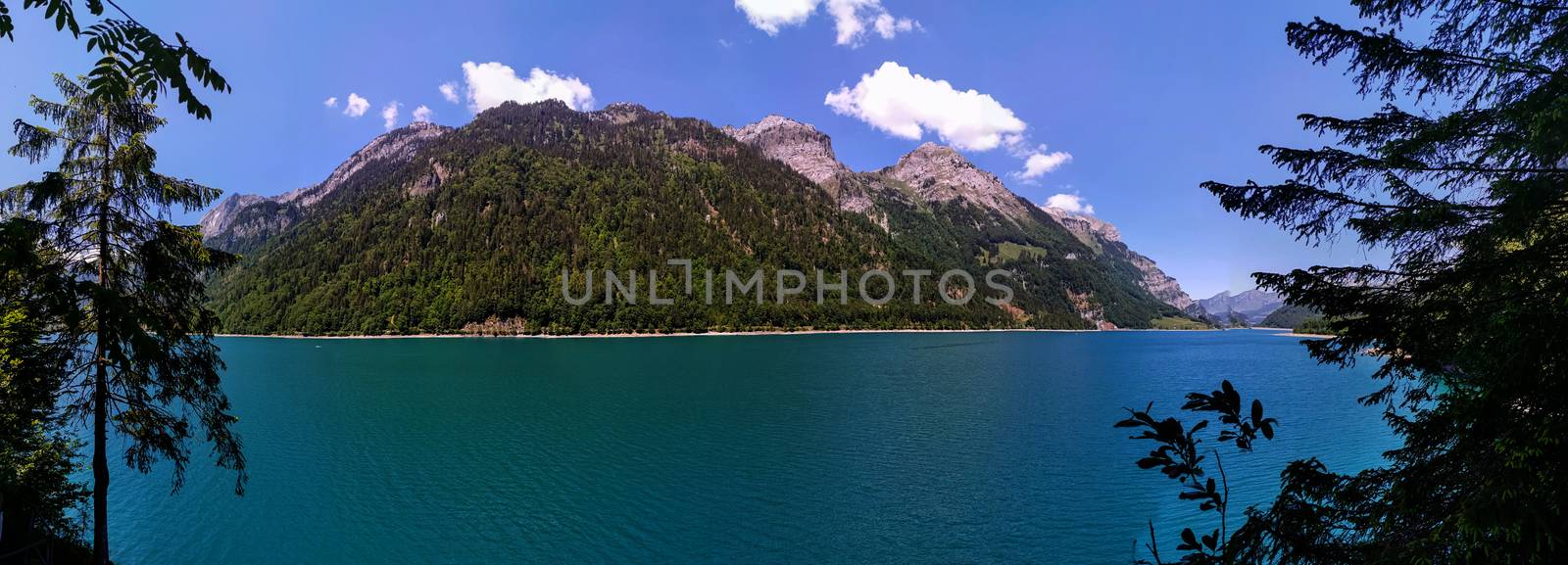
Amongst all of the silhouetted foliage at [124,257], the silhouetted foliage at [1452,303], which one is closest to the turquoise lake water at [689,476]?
the silhouetted foliage at [1452,303]

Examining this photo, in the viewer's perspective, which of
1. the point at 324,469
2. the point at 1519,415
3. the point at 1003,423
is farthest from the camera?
the point at 1003,423

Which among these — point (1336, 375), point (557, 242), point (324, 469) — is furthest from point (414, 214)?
point (1336, 375)

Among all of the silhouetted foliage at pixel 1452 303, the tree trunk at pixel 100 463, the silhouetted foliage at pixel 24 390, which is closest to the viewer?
the silhouetted foliage at pixel 1452 303

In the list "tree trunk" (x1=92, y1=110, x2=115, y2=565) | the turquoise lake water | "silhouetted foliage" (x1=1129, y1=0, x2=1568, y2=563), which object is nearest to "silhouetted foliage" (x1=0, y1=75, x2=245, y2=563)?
"tree trunk" (x1=92, y1=110, x2=115, y2=565)

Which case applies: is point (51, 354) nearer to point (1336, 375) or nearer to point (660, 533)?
point (660, 533)

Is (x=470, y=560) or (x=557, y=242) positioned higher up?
(x=557, y=242)

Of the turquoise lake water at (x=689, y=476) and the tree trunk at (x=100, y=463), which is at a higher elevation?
the tree trunk at (x=100, y=463)

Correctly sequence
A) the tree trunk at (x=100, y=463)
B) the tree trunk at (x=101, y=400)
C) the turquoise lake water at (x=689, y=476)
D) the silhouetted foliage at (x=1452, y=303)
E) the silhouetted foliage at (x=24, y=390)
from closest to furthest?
1. the silhouetted foliage at (x=1452, y=303)
2. the silhouetted foliage at (x=24, y=390)
3. the tree trunk at (x=101, y=400)
4. the tree trunk at (x=100, y=463)
5. the turquoise lake water at (x=689, y=476)

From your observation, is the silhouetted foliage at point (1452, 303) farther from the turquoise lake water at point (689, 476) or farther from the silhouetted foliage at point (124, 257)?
the silhouetted foliage at point (124, 257)

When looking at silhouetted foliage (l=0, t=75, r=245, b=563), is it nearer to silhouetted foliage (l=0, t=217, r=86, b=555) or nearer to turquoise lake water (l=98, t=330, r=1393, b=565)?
silhouetted foliage (l=0, t=217, r=86, b=555)
